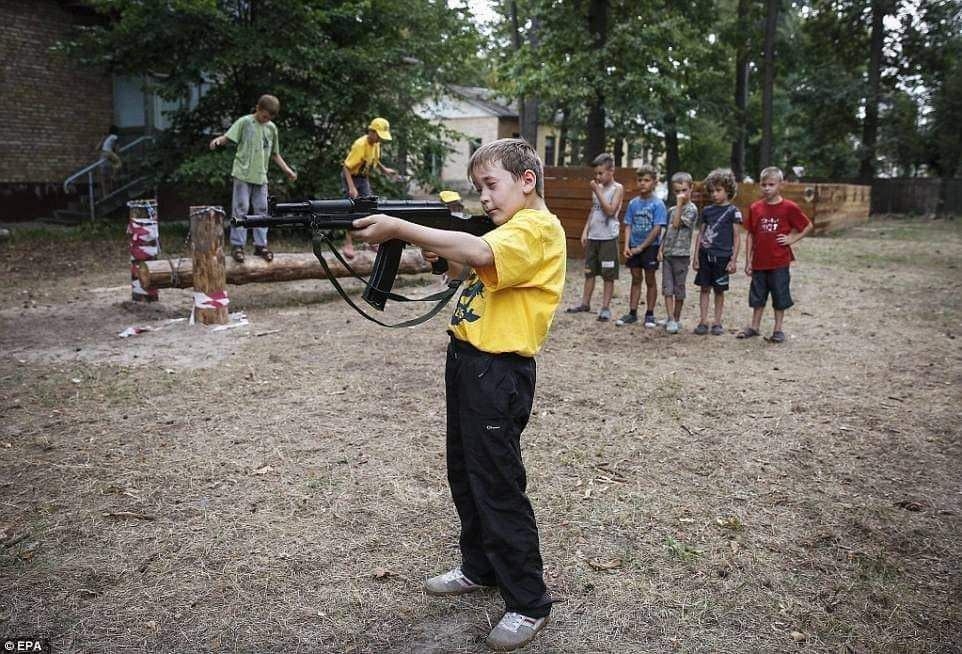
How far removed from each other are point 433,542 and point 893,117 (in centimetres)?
3584

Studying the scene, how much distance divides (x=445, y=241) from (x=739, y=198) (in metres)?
20.4

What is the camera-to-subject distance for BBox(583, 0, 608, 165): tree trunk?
19.2m

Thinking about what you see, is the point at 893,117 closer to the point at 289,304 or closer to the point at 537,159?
the point at 289,304

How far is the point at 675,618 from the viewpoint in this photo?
10.8ft

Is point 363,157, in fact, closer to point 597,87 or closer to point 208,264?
point 208,264

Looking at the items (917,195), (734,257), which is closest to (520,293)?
(734,257)

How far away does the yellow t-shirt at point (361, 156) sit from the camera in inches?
421

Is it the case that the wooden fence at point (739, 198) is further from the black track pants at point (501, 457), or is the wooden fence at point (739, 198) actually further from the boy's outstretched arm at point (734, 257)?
the black track pants at point (501, 457)

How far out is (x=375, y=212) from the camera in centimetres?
304

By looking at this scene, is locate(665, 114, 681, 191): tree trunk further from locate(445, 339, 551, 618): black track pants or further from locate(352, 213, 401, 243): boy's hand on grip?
locate(352, 213, 401, 243): boy's hand on grip

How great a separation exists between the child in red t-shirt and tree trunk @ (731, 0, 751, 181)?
23.2m

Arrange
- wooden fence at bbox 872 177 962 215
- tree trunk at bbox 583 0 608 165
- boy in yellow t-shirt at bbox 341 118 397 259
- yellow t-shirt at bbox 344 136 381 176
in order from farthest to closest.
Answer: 1. wooden fence at bbox 872 177 962 215
2. tree trunk at bbox 583 0 608 165
3. yellow t-shirt at bbox 344 136 381 176
4. boy in yellow t-shirt at bbox 341 118 397 259

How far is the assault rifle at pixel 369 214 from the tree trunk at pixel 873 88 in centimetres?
3459
